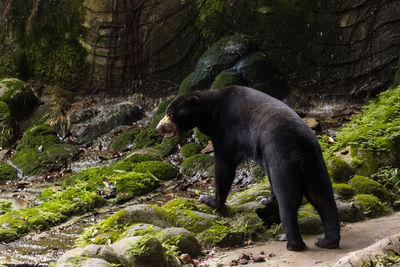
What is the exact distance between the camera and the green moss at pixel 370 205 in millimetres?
5893

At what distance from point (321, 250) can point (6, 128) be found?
1185 cm

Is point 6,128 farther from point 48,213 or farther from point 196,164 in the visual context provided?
point 48,213

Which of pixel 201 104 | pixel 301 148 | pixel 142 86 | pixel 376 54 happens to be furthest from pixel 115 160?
pixel 301 148

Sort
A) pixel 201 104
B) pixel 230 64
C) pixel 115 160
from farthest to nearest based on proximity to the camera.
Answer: pixel 230 64 < pixel 115 160 < pixel 201 104

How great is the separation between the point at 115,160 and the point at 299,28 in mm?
6194

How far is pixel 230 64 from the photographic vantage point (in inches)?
520

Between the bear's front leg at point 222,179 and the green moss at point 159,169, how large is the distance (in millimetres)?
3799

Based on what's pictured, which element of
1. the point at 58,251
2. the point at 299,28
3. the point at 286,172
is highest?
the point at 299,28

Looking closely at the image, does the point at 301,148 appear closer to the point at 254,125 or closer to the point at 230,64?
the point at 254,125

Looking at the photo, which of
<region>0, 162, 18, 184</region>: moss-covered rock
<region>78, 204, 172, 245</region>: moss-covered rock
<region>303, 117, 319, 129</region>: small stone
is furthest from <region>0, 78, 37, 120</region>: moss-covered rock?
<region>78, 204, 172, 245</region>: moss-covered rock

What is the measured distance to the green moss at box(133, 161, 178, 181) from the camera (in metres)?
9.95

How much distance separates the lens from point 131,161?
1095 cm

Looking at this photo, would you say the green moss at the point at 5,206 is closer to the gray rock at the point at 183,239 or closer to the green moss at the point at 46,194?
the green moss at the point at 46,194

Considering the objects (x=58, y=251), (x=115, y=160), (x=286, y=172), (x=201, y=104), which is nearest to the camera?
(x=286, y=172)
